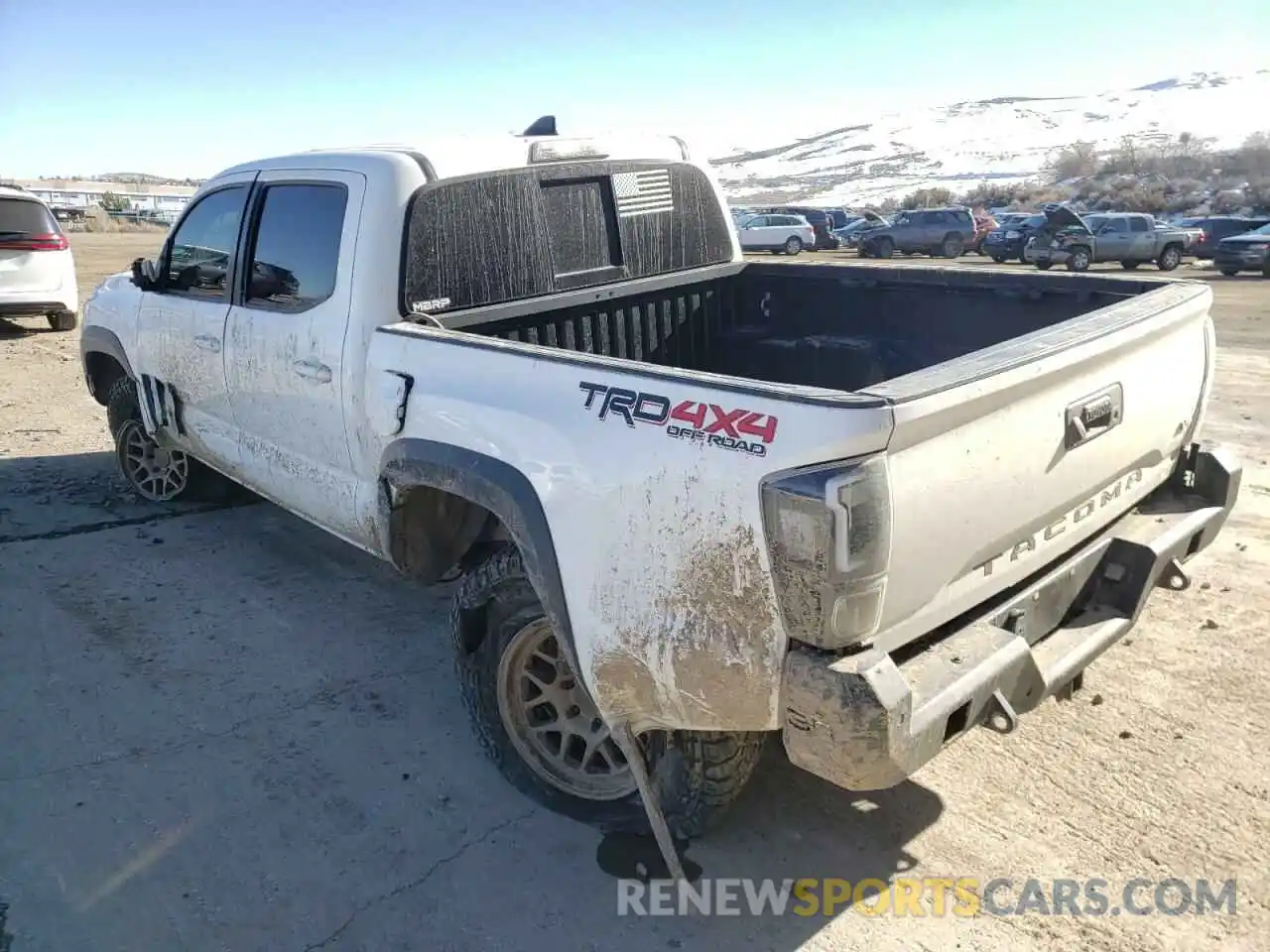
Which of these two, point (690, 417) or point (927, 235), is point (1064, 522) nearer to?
point (690, 417)

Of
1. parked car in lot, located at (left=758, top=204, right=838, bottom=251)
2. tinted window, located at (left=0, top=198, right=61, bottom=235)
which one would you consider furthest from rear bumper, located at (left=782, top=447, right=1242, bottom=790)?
parked car in lot, located at (left=758, top=204, right=838, bottom=251)

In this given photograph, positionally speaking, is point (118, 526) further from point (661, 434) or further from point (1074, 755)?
point (1074, 755)

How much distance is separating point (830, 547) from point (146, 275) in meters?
4.27

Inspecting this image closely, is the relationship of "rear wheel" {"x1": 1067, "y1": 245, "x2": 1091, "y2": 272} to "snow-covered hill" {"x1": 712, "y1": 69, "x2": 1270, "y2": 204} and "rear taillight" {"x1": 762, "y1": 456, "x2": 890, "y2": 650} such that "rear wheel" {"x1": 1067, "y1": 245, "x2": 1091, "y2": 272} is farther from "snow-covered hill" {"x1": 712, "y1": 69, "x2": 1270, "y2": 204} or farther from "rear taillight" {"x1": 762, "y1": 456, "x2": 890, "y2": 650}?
"snow-covered hill" {"x1": 712, "y1": 69, "x2": 1270, "y2": 204}

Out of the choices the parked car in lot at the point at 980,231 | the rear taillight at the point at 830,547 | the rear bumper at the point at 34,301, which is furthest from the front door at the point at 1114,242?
the rear taillight at the point at 830,547

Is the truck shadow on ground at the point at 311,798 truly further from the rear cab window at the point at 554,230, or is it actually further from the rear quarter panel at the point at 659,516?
the rear cab window at the point at 554,230

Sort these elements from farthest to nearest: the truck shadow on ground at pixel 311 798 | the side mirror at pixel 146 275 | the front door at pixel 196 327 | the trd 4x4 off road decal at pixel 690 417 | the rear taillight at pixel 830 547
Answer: the side mirror at pixel 146 275 → the front door at pixel 196 327 → the truck shadow on ground at pixel 311 798 → the trd 4x4 off road decal at pixel 690 417 → the rear taillight at pixel 830 547

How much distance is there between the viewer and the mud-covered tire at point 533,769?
109 inches

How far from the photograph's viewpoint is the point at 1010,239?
1090 inches

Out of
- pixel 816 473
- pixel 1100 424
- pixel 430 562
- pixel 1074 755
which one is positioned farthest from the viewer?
pixel 430 562

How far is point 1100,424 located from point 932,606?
81 cm

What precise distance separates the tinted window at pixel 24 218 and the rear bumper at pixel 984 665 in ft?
41.5

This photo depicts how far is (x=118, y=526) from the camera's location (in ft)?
19.0

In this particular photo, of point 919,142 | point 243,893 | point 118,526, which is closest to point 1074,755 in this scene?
point 243,893
